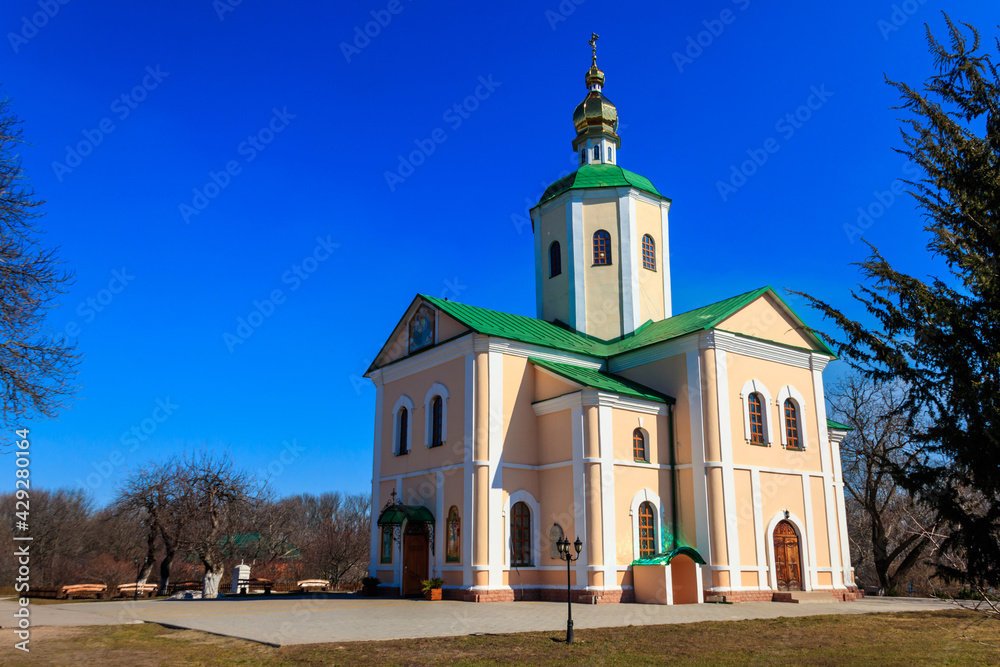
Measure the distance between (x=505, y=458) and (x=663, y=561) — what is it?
522 cm

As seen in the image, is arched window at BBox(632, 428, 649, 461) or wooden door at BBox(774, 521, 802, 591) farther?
wooden door at BBox(774, 521, 802, 591)

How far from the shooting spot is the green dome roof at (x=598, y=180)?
88.3ft

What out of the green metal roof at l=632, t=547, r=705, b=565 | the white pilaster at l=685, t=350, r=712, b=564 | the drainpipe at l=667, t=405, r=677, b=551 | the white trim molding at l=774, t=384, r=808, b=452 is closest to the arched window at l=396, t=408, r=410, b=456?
the drainpipe at l=667, t=405, r=677, b=551

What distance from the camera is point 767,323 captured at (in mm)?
24016

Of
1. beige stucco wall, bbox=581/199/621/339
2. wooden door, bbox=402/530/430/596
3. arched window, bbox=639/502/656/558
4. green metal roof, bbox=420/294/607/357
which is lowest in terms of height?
wooden door, bbox=402/530/430/596

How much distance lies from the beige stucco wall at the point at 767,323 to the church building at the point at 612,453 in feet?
0.24

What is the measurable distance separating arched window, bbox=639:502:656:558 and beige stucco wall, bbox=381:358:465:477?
5.45m

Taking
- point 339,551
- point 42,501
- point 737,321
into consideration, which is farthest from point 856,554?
point 42,501

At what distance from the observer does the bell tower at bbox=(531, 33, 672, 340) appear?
26.3 m

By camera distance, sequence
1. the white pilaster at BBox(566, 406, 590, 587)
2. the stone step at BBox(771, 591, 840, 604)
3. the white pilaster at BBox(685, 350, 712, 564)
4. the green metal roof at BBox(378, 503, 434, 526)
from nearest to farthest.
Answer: the white pilaster at BBox(566, 406, 590, 587), the stone step at BBox(771, 591, 840, 604), the white pilaster at BBox(685, 350, 712, 564), the green metal roof at BBox(378, 503, 434, 526)

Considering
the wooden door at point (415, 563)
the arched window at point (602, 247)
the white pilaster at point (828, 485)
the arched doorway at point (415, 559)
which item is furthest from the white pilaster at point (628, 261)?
the wooden door at point (415, 563)

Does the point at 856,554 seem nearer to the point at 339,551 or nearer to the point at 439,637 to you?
the point at 339,551

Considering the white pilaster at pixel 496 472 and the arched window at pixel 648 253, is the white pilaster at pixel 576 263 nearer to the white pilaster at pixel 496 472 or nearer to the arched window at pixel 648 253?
the arched window at pixel 648 253

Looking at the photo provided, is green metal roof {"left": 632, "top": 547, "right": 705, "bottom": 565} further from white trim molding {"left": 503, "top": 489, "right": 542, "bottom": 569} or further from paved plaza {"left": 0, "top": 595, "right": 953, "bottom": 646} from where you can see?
white trim molding {"left": 503, "top": 489, "right": 542, "bottom": 569}
